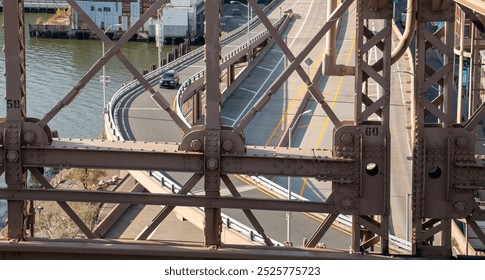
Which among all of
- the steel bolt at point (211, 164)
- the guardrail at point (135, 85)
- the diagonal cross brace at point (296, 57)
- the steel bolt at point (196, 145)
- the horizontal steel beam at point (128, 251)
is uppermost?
the diagonal cross brace at point (296, 57)

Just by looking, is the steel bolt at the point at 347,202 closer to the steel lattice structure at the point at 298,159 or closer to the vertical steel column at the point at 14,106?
the steel lattice structure at the point at 298,159

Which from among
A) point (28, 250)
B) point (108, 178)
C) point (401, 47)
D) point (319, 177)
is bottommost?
point (108, 178)

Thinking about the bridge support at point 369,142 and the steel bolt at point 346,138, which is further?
the steel bolt at point 346,138

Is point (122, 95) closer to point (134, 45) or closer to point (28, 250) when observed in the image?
point (134, 45)

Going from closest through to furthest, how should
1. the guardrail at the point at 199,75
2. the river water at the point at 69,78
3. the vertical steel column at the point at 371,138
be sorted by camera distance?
the vertical steel column at the point at 371,138 < the river water at the point at 69,78 < the guardrail at the point at 199,75

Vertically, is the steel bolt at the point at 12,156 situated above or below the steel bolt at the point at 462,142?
below

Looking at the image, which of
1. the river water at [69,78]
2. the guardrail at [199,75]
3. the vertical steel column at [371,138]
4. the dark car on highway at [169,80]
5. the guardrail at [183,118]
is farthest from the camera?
the dark car on highway at [169,80]

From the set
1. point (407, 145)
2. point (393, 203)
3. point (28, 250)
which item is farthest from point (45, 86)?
point (28, 250)

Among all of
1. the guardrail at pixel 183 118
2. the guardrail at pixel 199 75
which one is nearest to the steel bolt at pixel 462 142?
the guardrail at pixel 183 118

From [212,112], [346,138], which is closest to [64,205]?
[212,112]
